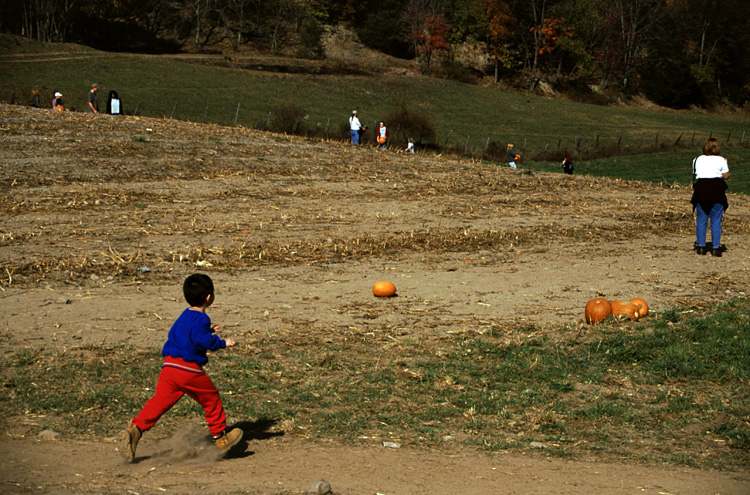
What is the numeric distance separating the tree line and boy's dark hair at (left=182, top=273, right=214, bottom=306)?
81.8m

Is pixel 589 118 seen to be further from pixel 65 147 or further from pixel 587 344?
pixel 587 344

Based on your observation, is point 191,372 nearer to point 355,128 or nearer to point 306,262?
point 306,262

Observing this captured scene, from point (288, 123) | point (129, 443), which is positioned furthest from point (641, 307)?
point (288, 123)

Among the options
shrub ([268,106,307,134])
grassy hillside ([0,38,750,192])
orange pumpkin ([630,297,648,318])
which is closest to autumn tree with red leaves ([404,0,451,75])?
grassy hillside ([0,38,750,192])

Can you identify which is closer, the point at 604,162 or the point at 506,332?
the point at 506,332

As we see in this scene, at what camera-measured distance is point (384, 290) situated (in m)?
10.7

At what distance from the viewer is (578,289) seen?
11469 mm

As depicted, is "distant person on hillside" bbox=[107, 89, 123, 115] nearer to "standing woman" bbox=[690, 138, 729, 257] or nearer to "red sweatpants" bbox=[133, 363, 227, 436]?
"standing woman" bbox=[690, 138, 729, 257]

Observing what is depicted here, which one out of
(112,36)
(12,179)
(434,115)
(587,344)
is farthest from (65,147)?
(112,36)

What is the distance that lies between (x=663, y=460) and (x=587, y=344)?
9.75 ft

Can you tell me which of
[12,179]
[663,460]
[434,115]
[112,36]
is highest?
[112,36]

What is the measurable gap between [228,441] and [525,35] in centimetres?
9423

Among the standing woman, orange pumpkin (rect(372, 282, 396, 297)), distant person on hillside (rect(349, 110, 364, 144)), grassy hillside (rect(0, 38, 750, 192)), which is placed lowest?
orange pumpkin (rect(372, 282, 396, 297))

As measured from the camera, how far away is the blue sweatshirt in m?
5.60
